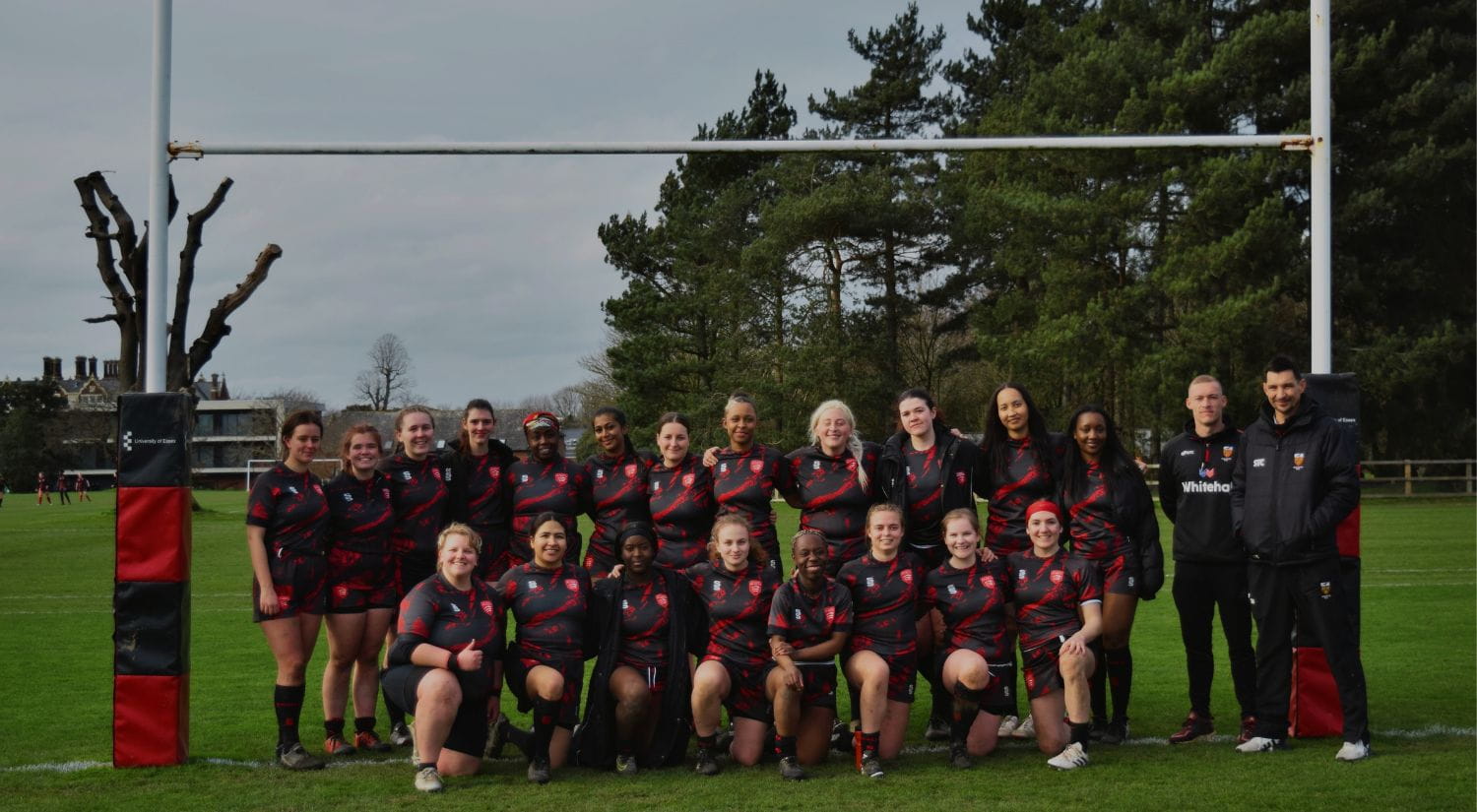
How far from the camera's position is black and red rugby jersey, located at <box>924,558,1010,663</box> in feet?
17.6

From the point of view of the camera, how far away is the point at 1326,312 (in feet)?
19.5

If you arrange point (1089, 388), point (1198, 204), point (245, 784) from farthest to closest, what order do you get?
point (1089, 388)
point (1198, 204)
point (245, 784)

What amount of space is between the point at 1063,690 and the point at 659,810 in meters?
1.95

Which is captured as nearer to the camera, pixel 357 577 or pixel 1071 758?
pixel 1071 758

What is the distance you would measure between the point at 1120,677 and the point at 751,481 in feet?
6.39

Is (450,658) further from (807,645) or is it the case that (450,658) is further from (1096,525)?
(1096,525)

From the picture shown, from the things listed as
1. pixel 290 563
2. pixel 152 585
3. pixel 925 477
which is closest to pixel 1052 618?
pixel 925 477

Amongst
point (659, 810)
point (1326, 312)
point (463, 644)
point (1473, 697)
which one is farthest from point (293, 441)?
point (1473, 697)

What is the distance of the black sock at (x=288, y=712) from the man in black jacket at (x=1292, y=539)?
4155mm

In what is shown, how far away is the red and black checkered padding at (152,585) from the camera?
5.36m

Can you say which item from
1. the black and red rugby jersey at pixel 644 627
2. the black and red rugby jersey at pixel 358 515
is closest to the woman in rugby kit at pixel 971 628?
the black and red rugby jersey at pixel 644 627

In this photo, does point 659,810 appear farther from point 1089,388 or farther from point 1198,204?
point 1089,388

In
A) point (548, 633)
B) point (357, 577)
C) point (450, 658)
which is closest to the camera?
point (450, 658)

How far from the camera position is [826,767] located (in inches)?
206
